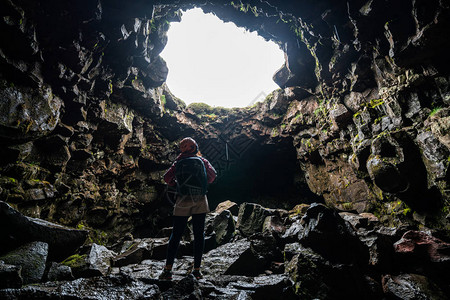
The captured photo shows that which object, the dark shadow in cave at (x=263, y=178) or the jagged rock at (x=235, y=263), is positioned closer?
the jagged rock at (x=235, y=263)

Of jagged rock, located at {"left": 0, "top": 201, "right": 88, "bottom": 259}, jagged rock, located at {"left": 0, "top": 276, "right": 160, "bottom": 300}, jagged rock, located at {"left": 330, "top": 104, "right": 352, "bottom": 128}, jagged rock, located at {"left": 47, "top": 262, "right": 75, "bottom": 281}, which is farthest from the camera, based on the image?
jagged rock, located at {"left": 330, "top": 104, "right": 352, "bottom": 128}

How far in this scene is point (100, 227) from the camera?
868 cm

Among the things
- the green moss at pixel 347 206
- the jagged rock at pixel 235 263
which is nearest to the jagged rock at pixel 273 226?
the jagged rock at pixel 235 263

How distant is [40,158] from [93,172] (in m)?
2.44

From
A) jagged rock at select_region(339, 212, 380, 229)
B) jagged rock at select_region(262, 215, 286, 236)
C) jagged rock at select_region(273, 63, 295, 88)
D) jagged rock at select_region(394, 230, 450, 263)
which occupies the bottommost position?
jagged rock at select_region(262, 215, 286, 236)

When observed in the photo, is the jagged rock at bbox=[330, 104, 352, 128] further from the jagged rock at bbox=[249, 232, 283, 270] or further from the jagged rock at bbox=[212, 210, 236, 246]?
the jagged rock at bbox=[249, 232, 283, 270]

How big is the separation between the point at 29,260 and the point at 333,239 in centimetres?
485

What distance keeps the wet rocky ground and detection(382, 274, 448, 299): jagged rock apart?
1 cm

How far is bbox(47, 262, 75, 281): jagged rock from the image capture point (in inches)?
111

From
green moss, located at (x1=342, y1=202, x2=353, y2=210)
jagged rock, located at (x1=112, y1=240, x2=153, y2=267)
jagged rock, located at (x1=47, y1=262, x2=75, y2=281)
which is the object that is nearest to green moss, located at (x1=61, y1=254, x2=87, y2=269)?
jagged rock, located at (x1=47, y1=262, x2=75, y2=281)

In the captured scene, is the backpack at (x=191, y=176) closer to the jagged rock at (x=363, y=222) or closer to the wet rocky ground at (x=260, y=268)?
the wet rocky ground at (x=260, y=268)

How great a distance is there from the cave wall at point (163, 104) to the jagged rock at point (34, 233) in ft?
9.29

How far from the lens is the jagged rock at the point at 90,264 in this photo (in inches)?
134

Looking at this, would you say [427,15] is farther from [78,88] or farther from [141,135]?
[141,135]
